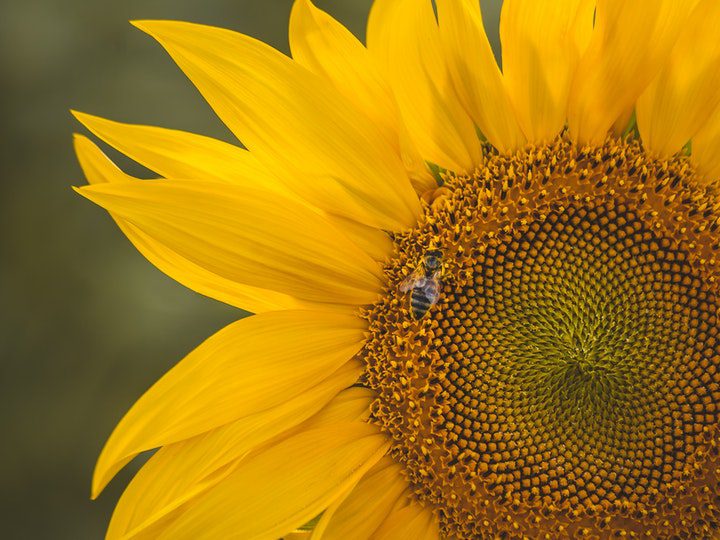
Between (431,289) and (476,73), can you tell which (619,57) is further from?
(431,289)

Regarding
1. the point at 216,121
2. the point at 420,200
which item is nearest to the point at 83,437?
the point at 216,121

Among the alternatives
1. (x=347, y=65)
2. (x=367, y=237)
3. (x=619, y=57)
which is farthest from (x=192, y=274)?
(x=619, y=57)

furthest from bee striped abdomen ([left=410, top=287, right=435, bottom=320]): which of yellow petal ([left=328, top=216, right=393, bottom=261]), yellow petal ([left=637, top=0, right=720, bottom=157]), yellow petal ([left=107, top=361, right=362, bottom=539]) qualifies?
yellow petal ([left=637, top=0, right=720, bottom=157])

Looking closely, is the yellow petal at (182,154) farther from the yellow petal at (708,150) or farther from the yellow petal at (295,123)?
the yellow petal at (708,150)

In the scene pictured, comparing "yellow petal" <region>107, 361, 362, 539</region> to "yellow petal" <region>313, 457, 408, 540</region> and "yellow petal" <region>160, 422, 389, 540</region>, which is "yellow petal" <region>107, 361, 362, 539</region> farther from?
"yellow petal" <region>313, 457, 408, 540</region>

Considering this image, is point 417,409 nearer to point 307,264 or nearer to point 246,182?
point 307,264

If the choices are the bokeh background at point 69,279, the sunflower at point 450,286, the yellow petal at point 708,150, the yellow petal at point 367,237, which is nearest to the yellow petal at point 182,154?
the sunflower at point 450,286
